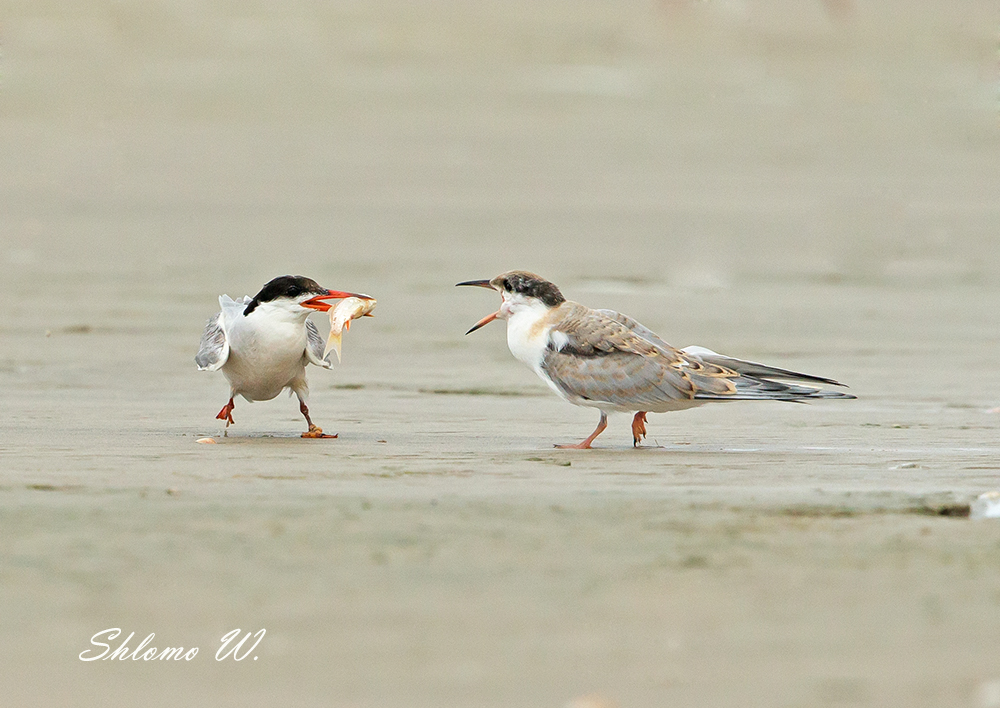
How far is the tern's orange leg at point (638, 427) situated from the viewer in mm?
7133

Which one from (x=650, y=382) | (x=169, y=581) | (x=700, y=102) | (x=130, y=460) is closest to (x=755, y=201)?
(x=700, y=102)

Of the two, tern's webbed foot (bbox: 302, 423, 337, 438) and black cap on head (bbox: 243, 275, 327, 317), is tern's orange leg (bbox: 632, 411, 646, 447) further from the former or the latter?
black cap on head (bbox: 243, 275, 327, 317)

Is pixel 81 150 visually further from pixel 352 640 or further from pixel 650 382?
pixel 352 640

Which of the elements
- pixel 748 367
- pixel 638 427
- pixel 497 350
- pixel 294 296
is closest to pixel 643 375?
pixel 638 427

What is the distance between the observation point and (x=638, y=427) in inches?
281

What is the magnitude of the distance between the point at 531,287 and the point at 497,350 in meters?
2.66

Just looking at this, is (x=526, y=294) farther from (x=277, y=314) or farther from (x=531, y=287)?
(x=277, y=314)

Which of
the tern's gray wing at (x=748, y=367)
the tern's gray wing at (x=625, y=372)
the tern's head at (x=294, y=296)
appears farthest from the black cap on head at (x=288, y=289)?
the tern's gray wing at (x=748, y=367)

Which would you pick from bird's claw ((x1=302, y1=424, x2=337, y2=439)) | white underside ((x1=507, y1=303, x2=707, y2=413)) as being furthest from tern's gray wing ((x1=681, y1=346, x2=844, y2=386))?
bird's claw ((x1=302, y1=424, x2=337, y2=439))

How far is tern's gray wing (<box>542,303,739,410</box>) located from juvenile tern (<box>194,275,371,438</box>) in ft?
3.00

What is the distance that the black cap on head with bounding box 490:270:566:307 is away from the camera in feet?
24.3

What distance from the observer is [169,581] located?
4.58 metres

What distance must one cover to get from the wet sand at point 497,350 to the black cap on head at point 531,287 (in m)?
0.61

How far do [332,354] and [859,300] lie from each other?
4.08m
